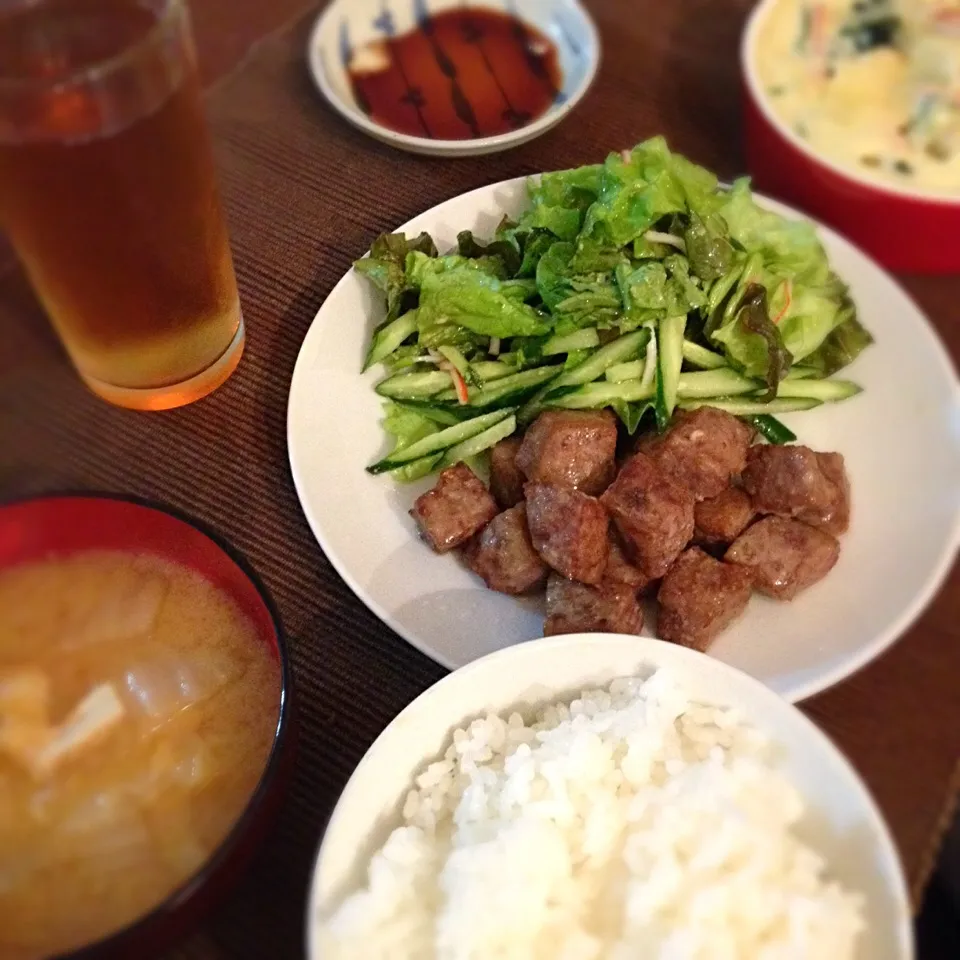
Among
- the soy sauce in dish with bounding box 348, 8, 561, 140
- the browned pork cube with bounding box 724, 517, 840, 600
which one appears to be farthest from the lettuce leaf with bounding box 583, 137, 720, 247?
the browned pork cube with bounding box 724, 517, 840, 600

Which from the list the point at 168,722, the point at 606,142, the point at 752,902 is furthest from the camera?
the point at 606,142

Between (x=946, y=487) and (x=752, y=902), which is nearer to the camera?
(x=752, y=902)

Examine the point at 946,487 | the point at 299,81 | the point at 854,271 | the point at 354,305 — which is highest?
the point at 299,81

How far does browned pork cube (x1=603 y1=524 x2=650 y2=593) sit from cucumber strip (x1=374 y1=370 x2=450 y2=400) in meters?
0.31

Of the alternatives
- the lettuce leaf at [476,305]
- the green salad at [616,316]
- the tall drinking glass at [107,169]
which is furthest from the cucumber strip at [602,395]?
the tall drinking glass at [107,169]

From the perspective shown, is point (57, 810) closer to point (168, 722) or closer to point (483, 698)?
point (168, 722)

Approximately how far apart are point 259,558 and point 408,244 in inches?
19.1

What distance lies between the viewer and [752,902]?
2.32 ft

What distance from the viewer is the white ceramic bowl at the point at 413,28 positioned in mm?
1413

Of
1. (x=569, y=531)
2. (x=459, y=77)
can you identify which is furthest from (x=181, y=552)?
(x=459, y=77)

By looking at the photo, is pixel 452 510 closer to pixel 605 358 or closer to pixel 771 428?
pixel 605 358

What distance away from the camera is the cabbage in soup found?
0.74 meters

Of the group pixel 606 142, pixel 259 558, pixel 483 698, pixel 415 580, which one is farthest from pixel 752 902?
pixel 606 142

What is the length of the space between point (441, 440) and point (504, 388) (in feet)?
0.41
